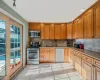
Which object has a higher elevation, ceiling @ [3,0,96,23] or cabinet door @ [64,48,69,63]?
ceiling @ [3,0,96,23]

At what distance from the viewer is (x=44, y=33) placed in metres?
7.57

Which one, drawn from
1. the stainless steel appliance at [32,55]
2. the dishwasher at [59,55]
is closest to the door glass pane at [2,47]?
the stainless steel appliance at [32,55]

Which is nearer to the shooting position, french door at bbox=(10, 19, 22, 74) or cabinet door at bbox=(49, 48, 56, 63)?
french door at bbox=(10, 19, 22, 74)

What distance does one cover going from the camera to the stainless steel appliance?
690cm

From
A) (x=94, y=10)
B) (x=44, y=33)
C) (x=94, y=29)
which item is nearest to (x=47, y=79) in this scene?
(x=94, y=29)

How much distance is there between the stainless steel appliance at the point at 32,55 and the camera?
690cm

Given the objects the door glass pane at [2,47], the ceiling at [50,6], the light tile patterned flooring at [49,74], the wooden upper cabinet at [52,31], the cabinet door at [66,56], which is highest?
the ceiling at [50,6]

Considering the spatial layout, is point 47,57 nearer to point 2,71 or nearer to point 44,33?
point 44,33

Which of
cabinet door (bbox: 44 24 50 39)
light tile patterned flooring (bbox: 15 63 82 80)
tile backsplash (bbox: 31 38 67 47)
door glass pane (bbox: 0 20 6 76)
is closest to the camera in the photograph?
door glass pane (bbox: 0 20 6 76)

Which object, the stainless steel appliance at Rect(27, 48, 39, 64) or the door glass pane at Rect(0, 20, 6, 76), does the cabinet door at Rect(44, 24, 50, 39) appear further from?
the door glass pane at Rect(0, 20, 6, 76)

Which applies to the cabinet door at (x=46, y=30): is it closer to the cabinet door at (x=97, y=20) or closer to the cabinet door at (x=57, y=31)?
the cabinet door at (x=57, y=31)

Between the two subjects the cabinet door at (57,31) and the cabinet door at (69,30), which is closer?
the cabinet door at (69,30)

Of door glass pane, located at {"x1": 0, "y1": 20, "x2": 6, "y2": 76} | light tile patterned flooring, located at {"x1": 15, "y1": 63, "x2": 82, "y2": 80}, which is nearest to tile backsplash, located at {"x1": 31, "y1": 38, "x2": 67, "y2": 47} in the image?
light tile patterned flooring, located at {"x1": 15, "y1": 63, "x2": 82, "y2": 80}

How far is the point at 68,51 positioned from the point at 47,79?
3253 mm
